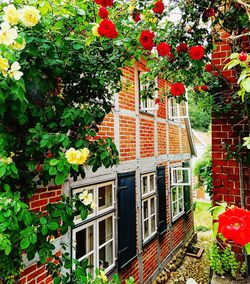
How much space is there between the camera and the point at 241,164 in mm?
2480

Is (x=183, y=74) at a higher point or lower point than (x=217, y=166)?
higher

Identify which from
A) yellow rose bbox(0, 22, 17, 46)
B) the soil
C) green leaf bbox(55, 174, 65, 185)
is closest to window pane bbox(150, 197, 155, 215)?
the soil

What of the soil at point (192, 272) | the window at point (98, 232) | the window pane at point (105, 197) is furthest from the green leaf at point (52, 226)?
the soil at point (192, 272)

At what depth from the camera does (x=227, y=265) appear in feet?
7.53

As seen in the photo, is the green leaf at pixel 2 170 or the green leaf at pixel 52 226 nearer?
the green leaf at pixel 2 170

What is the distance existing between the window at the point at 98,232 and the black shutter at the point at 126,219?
0.17 m

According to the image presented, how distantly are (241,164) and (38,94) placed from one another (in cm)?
203

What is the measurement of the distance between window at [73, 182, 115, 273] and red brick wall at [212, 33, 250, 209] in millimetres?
1907

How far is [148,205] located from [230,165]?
12.2ft

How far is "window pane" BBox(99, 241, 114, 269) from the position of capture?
13.8ft

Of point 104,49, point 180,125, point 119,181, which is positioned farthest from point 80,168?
point 180,125

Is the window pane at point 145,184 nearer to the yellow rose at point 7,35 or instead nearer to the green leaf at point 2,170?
the green leaf at point 2,170

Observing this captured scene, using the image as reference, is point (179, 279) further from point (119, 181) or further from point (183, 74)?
point (183, 74)

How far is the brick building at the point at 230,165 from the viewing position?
97.2 inches
